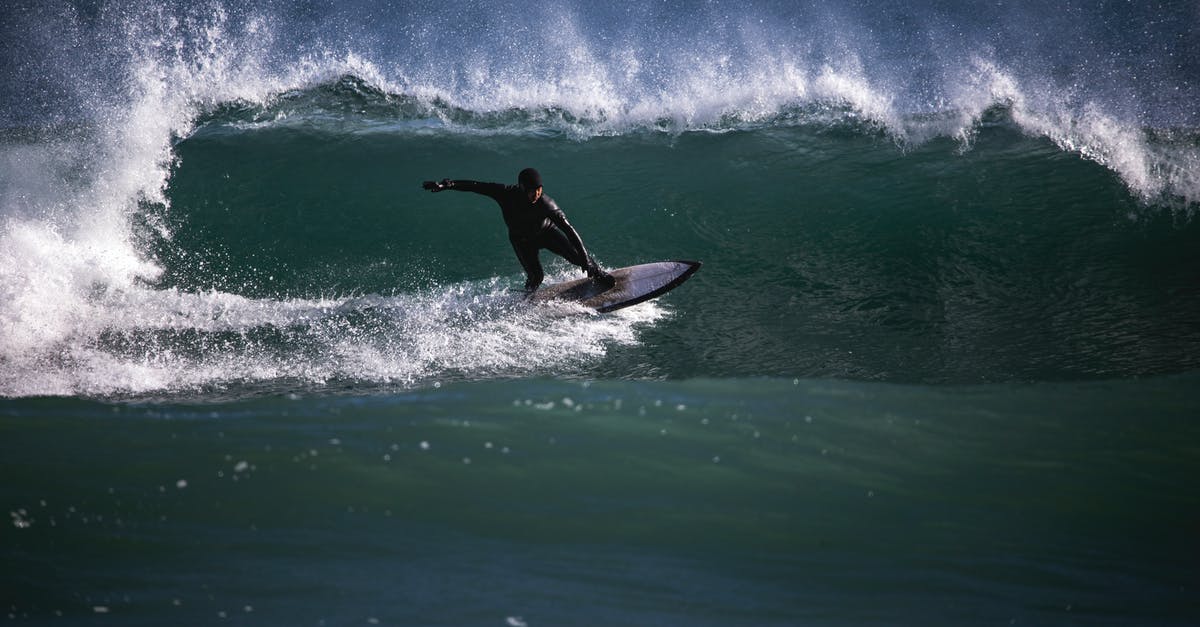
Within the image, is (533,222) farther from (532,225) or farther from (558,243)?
(558,243)

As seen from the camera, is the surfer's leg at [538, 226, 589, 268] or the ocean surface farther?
the surfer's leg at [538, 226, 589, 268]

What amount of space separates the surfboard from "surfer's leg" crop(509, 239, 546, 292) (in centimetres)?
10

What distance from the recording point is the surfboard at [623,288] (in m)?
6.72

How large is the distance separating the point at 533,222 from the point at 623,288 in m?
0.93

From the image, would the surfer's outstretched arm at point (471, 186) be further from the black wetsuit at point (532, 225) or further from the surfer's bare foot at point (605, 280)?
the surfer's bare foot at point (605, 280)

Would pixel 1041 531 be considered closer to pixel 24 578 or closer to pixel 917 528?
pixel 917 528

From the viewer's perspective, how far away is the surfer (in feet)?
20.8

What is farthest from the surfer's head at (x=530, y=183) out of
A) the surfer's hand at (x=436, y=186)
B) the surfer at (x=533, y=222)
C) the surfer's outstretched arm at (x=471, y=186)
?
the surfer's hand at (x=436, y=186)

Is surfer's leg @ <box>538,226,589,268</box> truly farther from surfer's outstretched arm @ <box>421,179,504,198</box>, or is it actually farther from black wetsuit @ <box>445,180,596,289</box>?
surfer's outstretched arm @ <box>421,179,504,198</box>

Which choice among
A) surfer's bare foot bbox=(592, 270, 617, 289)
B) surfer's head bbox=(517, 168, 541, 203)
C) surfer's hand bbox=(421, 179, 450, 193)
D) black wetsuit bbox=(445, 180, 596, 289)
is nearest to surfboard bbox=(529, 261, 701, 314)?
surfer's bare foot bbox=(592, 270, 617, 289)

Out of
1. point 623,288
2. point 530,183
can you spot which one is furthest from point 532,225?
point 623,288

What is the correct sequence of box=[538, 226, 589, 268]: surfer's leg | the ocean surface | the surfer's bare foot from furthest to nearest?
the surfer's bare foot
box=[538, 226, 589, 268]: surfer's leg
the ocean surface

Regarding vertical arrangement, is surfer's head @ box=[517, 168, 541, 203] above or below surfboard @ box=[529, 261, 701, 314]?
above

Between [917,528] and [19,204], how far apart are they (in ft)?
32.0
